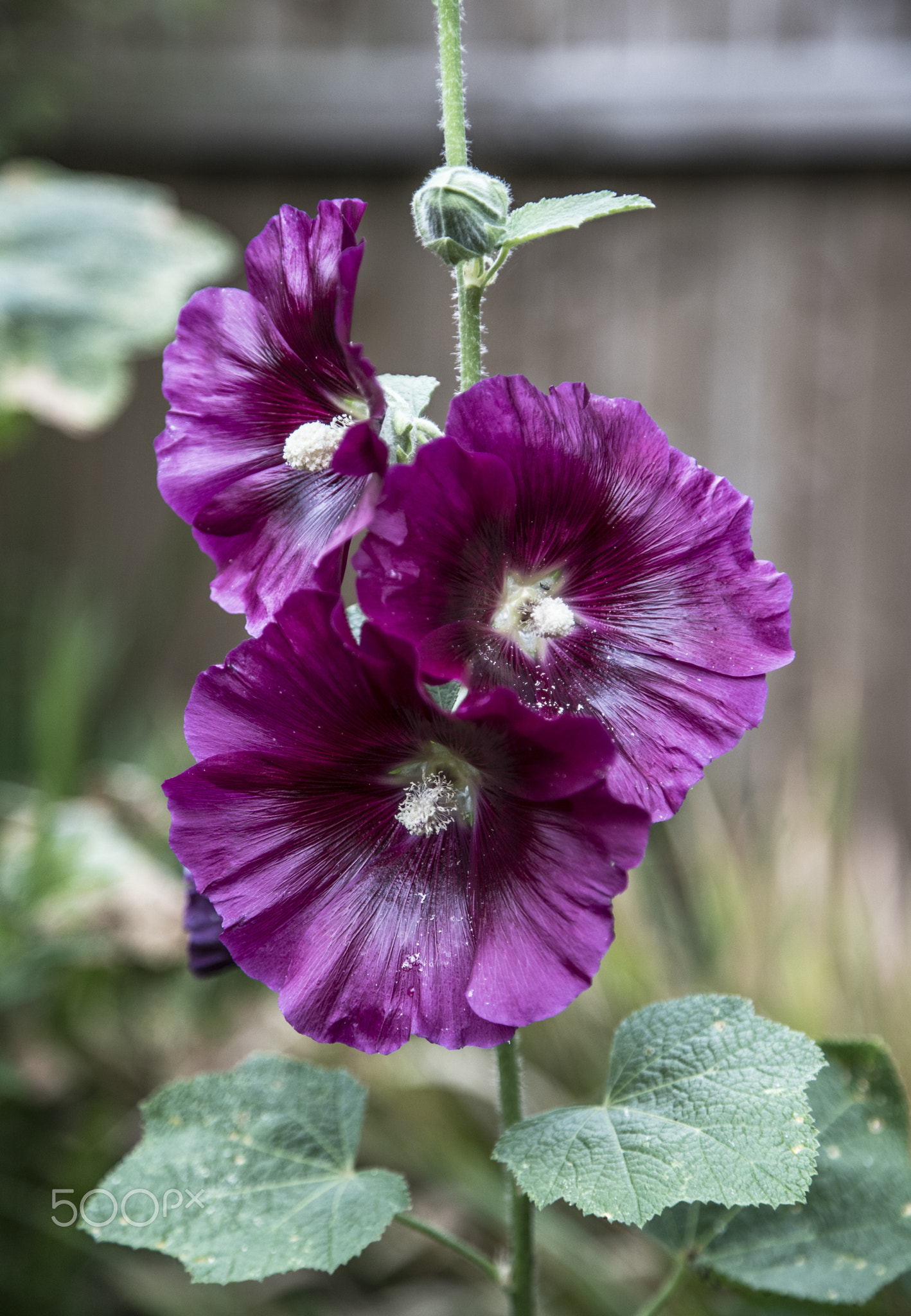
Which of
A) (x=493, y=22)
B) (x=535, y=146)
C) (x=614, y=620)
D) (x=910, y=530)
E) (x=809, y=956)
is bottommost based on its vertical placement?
(x=809, y=956)

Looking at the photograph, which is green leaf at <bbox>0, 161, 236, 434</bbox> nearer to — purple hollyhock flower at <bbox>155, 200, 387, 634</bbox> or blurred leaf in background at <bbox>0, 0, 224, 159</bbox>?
blurred leaf in background at <bbox>0, 0, 224, 159</bbox>

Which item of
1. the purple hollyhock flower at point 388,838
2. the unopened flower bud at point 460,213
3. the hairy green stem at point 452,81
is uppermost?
the hairy green stem at point 452,81

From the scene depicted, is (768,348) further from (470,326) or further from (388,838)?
(388,838)

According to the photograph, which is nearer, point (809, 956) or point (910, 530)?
point (809, 956)

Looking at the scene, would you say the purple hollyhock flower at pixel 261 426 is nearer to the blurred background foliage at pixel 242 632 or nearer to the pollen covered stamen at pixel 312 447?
the pollen covered stamen at pixel 312 447

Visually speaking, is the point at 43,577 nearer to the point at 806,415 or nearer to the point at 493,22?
the point at 493,22

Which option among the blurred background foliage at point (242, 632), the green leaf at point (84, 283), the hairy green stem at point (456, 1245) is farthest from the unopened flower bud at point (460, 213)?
the green leaf at point (84, 283)

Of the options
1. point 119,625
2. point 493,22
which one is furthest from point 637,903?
point 493,22
